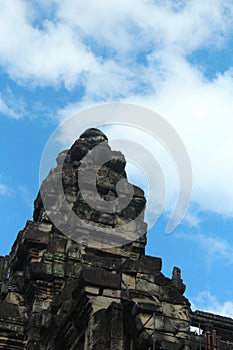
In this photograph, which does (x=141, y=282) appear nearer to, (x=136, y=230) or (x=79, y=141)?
(x=136, y=230)

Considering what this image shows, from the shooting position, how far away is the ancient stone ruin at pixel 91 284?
15.3 meters

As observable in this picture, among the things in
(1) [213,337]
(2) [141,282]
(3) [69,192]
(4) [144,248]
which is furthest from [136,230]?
(1) [213,337]

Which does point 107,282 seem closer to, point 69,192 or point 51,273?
point 51,273

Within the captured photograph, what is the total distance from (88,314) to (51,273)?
17.8ft

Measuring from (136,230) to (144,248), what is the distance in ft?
2.01

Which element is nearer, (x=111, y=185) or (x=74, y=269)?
(x=74, y=269)

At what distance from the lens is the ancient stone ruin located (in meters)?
15.3

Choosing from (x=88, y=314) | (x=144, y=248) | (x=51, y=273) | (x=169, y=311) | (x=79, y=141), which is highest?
(x=79, y=141)

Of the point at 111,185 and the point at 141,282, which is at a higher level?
the point at 111,185

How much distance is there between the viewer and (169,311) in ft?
61.8

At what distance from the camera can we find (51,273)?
67.7 ft

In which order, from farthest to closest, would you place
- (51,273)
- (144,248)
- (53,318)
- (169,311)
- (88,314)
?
(144,248) < (51,273) < (169,311) < (53,318) < (88,314)

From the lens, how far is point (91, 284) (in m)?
15.5

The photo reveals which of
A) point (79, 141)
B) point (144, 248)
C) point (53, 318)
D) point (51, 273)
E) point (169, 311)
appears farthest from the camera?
point (79, 141)
